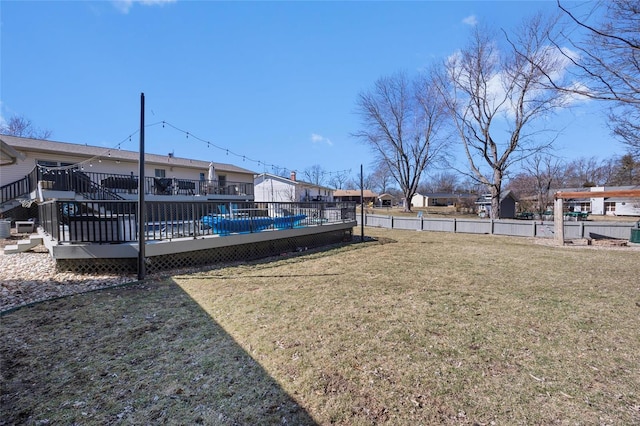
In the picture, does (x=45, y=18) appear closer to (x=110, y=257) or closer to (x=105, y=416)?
(x=110, y=257)

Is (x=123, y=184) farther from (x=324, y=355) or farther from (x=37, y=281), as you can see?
(x=324, y=355)

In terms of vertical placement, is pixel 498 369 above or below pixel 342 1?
below

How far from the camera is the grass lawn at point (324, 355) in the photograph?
2.29 m

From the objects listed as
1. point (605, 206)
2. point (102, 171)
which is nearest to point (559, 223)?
point (102, 171)

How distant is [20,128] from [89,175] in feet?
66.7

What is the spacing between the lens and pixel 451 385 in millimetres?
2615

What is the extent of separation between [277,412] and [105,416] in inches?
52.7

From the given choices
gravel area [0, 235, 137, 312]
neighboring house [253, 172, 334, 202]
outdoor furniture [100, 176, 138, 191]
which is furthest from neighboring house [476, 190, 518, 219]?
gravel area [0, 235, 137, 312]

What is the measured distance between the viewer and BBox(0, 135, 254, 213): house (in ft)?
35.2

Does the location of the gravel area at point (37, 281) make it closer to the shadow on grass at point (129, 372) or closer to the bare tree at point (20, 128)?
Answer: the shadow on grass at point (129, 372)

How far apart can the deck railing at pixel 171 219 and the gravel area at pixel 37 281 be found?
2.33 feet

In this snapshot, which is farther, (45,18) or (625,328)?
(45,18)

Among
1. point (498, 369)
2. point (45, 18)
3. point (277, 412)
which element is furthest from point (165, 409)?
point (45, 18)

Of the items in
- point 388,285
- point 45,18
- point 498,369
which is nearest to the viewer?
point 498,369
